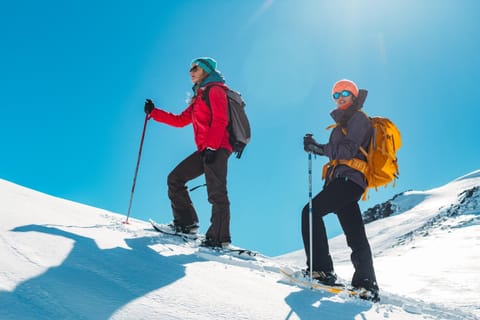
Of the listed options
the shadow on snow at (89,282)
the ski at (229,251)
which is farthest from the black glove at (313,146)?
the shadow on snow at (89,282)

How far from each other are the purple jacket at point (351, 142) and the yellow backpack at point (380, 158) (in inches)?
2.2

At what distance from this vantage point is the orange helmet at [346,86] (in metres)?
4.50

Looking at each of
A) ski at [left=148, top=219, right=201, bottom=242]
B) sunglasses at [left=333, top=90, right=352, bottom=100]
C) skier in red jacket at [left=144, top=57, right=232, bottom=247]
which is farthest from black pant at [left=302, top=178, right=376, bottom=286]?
ski at [left=148, top=219, right=201, bottom=242]

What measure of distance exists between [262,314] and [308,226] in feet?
5.87

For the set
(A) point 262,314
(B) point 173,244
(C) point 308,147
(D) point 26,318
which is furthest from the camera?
(B) point 173,244

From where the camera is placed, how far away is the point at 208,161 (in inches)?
213

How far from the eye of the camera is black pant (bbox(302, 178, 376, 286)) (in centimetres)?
413

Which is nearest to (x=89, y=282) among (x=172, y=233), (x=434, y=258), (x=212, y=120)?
(x=172, y=233)

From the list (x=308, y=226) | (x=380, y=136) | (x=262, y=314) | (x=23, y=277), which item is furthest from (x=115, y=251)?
(x=380, y=136)

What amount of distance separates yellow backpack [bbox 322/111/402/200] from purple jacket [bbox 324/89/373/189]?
56 mm

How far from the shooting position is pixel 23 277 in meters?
2.40

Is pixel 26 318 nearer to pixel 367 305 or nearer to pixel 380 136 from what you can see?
pixel 367 305

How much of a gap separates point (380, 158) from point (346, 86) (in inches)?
36.0

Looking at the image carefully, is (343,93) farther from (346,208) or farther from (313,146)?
(346,208)
